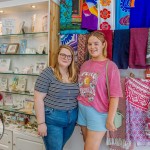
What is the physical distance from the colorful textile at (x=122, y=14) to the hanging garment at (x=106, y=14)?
2.0 inches

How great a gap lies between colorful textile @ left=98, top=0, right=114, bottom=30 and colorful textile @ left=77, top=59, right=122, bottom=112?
566 millimetres

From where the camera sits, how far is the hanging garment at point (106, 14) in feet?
6.78

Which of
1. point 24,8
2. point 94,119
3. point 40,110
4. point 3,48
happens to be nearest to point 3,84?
point 3,48

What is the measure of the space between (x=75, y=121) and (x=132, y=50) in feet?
2.87

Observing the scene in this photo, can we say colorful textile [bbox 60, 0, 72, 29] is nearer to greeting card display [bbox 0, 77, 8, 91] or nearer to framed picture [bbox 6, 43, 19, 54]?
framed picture [bbox 6, 43, 19, 54]

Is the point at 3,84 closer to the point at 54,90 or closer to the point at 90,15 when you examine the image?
the point at 54,90

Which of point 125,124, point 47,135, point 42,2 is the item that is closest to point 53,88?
point 47,135

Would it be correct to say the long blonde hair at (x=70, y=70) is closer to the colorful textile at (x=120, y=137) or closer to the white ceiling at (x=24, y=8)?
the colorful textile at (x=120, y=137)

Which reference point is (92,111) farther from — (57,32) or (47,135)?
(57,32)

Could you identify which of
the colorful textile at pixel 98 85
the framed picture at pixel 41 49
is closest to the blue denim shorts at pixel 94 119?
the colorful textile at pixel 98 85

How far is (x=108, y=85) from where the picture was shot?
1613 millimetres

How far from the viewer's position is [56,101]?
1.67m

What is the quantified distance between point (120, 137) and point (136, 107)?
363 mm

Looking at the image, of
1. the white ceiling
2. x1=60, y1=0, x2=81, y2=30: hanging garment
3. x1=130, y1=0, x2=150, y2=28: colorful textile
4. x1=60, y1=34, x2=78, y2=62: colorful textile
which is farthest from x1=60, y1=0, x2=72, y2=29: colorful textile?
x1=130, y1=0, x2=150, y2=28: colorful textile
